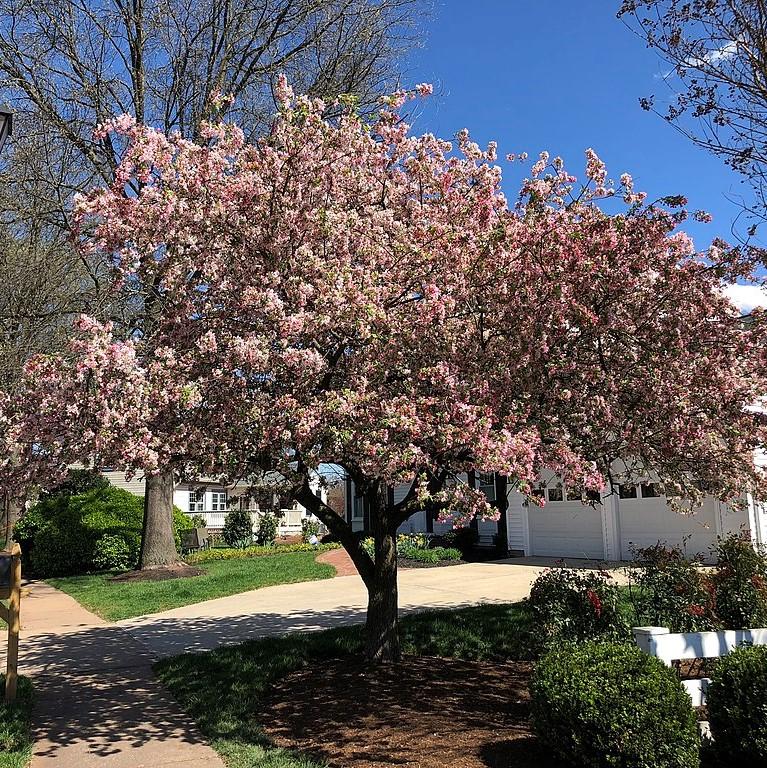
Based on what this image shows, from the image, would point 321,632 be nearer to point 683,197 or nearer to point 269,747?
point 269,747

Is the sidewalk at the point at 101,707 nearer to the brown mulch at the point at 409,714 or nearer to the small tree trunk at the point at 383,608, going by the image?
the brown mulch at the point at 409,714

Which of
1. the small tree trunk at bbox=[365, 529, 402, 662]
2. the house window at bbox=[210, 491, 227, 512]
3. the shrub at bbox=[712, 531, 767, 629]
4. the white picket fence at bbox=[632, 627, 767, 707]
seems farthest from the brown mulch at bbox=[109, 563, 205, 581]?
the house window at bbox=[210, 491, 227, 512]

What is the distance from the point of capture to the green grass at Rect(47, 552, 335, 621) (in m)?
13.2

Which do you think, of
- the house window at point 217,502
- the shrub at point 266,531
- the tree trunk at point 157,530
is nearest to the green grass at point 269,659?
the tree trunk at point 157,530

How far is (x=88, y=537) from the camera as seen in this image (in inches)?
777

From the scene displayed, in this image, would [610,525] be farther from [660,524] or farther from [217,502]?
[217,502]

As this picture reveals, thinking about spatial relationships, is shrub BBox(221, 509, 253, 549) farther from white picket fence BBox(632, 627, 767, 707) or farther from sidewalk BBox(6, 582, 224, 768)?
white picket fence BBox(632, 627, 767, 707)

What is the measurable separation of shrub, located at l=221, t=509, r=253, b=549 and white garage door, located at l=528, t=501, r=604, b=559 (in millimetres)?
11438

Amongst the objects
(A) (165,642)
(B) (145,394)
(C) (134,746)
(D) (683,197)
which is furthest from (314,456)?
(A) (165,642)

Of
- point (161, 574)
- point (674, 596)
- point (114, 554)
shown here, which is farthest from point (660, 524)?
point (114, 554)

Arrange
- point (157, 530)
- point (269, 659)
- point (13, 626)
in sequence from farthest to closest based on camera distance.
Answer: point (157, 530) < point (269, 659) < point (13, 626)

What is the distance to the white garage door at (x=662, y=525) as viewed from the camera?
1452 cm

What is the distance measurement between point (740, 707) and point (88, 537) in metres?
18.7

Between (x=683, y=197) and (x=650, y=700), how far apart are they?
3897 mm
